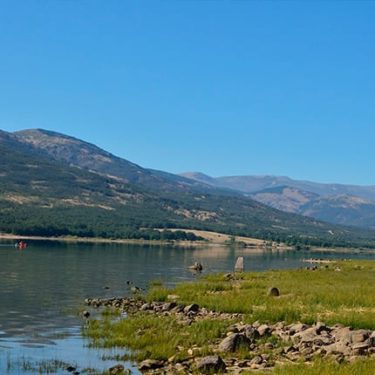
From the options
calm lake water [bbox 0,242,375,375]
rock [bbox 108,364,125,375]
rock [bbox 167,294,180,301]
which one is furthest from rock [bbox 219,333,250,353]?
rock [bbox 167,294,180,301]

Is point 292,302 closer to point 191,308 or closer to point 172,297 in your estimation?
point 191,308

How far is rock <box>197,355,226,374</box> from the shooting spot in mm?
25891

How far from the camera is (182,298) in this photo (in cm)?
5112

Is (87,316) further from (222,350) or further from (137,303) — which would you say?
(222,350)

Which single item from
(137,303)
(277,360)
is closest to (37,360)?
(277,360)

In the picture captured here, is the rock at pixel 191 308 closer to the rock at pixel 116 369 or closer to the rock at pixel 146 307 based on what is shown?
the rock at pixel 146 307

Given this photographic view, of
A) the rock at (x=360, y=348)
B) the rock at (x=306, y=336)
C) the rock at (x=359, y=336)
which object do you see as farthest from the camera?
the rock at (x=306, y=336)

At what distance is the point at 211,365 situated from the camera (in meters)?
26.0

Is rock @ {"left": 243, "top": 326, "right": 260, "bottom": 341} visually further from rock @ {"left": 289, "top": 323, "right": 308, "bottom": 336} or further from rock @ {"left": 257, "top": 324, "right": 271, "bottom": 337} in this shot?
rock @ {"left": 289, "top": 323, "right": 308, "bottom": 336}

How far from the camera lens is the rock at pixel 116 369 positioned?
27.0 metres

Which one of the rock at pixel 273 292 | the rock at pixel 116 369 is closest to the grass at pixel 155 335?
the rock at pixel 116 369

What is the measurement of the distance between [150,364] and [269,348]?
5478mm

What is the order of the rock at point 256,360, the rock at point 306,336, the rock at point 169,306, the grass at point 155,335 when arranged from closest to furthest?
the rock at point 256,360
the rock at point 306,336
the grass at point 155,335
the rock at point 169,306

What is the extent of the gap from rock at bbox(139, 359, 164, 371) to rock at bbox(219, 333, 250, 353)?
9.93 ft
